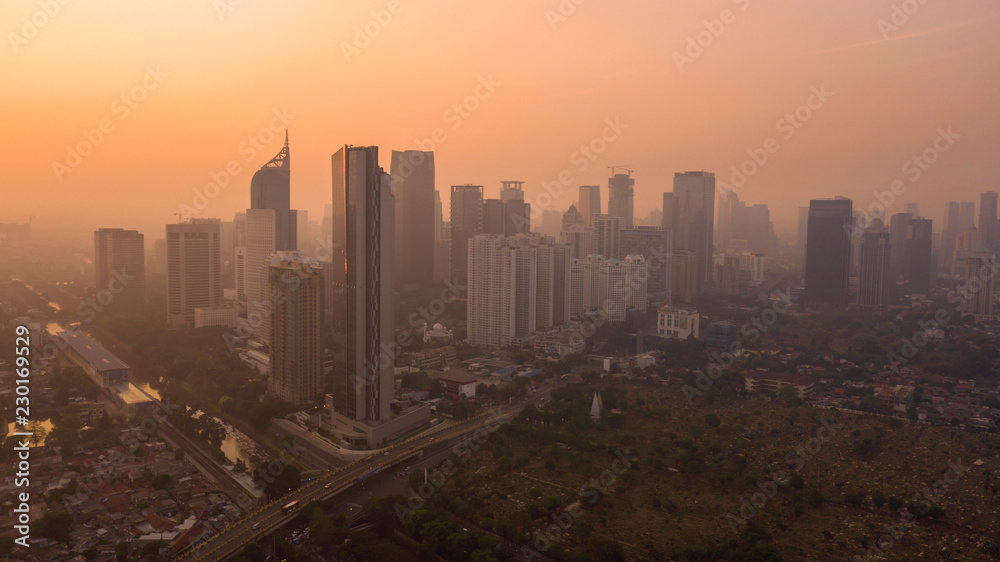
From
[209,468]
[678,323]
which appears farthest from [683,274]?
[209,468]

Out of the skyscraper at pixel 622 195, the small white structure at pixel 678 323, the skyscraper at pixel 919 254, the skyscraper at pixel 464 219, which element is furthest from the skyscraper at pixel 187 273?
the skyscraper at pixel 919 254

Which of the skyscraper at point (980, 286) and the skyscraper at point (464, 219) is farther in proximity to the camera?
the skyscraper at point (464, 219)

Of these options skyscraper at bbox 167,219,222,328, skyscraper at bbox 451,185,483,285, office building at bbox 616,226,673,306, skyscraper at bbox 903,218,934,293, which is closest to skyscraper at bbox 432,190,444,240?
skyscraper at bbox 451,185,483,285

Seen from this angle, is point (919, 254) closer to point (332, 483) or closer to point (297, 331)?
point (297, 331)

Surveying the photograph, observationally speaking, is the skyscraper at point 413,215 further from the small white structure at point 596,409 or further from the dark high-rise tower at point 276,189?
the small white structure at point 596,409

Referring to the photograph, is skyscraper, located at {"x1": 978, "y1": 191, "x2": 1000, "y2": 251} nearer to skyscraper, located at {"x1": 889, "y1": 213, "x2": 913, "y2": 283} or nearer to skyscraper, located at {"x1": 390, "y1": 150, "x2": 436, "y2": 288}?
skyscraper, located at {"x1": 889, "y1": 213, "x2": 913, "y2": 283}

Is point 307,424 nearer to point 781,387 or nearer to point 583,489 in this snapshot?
point 583,489
